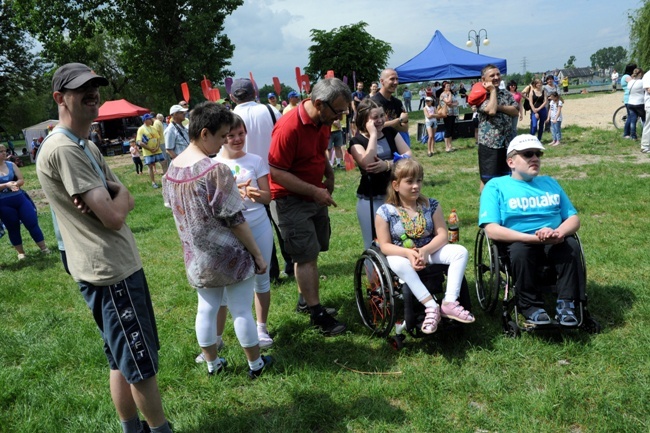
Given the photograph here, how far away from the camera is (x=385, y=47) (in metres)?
40.8

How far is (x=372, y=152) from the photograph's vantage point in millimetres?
3871

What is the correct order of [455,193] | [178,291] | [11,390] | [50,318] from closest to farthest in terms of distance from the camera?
[11,390]
[50,318]
[178,291]
[455,193]

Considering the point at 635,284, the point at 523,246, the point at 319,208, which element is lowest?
the point at 635,284

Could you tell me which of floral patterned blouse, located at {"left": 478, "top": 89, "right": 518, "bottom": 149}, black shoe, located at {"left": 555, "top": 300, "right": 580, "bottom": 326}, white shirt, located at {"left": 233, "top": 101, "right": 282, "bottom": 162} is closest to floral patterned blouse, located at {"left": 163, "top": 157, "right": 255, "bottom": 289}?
white shirt, located at {"left": 233, "top": 101, "right": 282, "bottom": 162}

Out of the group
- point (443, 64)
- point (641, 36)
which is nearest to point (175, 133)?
point (443, 64)

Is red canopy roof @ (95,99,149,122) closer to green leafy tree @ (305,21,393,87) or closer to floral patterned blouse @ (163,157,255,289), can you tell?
green leafy tree @ (305,21,393,87)

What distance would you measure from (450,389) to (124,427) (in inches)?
72.5

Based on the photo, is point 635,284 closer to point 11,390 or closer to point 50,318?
point 11,390

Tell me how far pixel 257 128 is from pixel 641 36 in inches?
1039

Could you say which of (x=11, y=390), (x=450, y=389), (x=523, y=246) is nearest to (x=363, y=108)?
(x=523, y=246)

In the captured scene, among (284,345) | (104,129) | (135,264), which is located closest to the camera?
(135,264)

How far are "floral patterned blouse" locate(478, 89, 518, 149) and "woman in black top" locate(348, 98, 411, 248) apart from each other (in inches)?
63.3

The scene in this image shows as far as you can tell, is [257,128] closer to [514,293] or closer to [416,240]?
[416,240]

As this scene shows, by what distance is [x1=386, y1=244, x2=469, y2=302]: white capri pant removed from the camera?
10.5ft
